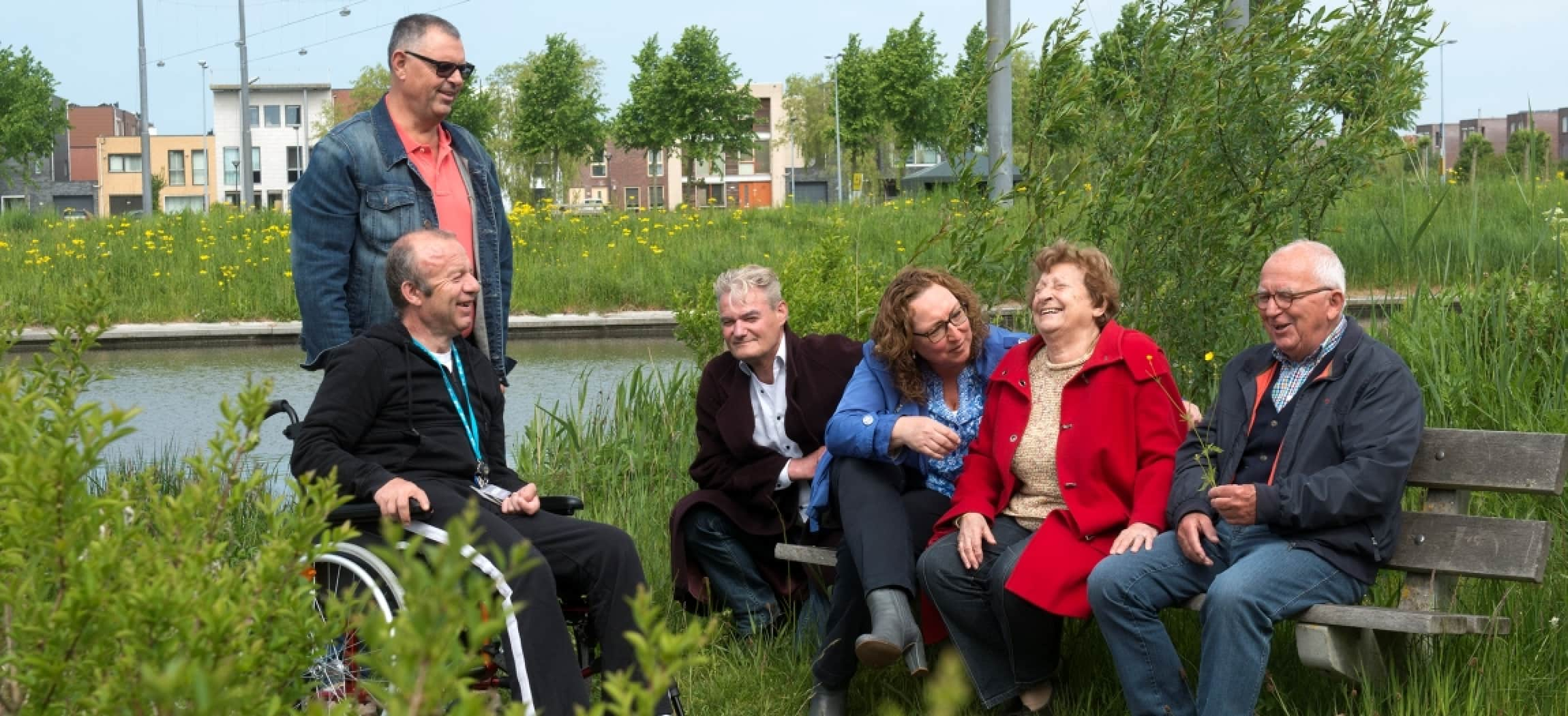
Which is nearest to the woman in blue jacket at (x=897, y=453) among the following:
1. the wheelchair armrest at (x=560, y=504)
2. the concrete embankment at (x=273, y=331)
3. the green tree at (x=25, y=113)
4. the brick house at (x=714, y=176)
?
the wheelchair armrest at (x=560, y=504)

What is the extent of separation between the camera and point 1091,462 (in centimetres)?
385

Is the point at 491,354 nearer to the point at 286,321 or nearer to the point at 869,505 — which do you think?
the point at 869,505

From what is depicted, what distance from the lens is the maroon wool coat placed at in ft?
15.1

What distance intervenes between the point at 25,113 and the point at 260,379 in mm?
36445

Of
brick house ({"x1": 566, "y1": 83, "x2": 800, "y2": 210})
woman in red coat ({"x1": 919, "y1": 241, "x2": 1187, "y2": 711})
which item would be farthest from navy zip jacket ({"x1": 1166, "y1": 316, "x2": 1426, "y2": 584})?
brick house ({"x1": 566, "y1": 83, "x2": 800, "y2": 210})

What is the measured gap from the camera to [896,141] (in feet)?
127

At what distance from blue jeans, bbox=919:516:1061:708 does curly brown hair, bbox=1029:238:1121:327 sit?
2.07 ft

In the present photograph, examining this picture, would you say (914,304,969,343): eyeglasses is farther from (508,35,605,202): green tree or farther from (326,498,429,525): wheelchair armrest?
(508,35,605,202): green tree

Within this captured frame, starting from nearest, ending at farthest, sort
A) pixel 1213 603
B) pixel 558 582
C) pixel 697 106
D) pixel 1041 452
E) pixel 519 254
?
pixel 1213 603, pixel 558 582, pixel 1041 452, pixel 519 254, pixel 697 106

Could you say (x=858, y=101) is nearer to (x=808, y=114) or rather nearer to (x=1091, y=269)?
(x=808, y=114)

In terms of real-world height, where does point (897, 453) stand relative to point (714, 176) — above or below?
below

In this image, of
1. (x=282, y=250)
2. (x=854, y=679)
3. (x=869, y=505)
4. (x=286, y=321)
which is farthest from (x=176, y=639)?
(x=282, y=250)

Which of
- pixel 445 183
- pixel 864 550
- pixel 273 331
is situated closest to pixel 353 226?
pixel 445 183

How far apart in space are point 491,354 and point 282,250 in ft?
46.8
